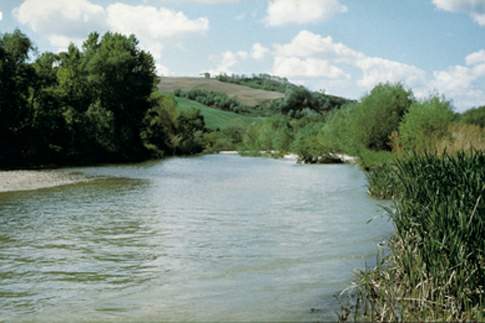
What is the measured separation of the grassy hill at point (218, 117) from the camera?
5327 inches

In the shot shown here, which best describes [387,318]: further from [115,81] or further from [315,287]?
A: [115,81]

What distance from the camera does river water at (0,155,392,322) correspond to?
10.1 metres

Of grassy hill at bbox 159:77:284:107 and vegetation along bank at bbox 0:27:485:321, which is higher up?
grassy hill at bbox 159:77:284:107

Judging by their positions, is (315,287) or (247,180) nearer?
(315,287)

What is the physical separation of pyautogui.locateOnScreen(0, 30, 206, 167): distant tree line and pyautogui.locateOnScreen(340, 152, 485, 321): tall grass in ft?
142

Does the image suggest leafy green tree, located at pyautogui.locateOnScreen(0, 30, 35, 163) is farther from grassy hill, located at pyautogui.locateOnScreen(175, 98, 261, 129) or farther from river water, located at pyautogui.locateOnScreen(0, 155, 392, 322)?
grassy hill, located at pyautogui.locateOnScreen(175, 98, 261, 129)

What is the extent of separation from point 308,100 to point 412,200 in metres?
141

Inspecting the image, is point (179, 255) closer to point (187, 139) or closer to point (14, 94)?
point (14, 94)

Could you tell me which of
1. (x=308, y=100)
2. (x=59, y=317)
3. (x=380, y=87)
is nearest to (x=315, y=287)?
(x=59, y=317)

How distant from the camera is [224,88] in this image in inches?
6516

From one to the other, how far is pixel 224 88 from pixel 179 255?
15259 cm

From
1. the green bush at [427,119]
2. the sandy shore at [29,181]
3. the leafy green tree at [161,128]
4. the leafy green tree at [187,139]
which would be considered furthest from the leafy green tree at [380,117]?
the leafy green tree at [187,139]

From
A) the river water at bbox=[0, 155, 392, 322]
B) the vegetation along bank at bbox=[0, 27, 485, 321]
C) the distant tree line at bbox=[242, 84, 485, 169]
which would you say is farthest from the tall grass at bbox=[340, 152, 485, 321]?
the distant tree line at bbox=[242, 84, 485, 169]

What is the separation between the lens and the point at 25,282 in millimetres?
11797
